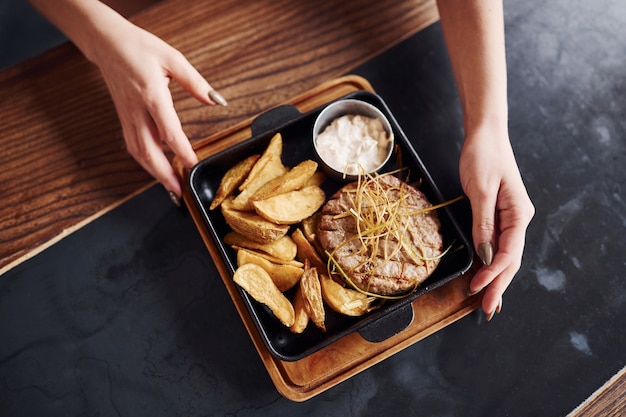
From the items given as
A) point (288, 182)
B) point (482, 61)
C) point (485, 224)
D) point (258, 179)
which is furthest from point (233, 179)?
point (482, 61)

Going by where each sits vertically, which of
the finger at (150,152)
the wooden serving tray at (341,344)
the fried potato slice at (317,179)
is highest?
the finger at (150,152)

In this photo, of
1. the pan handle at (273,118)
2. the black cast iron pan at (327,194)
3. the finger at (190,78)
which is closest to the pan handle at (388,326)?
the black cast iron pan at (327,194)

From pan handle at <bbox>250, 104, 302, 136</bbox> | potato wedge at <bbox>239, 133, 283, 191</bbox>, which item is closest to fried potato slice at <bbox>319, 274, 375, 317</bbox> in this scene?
potato wedge at <bbox>239, 133, 283, 191</bbox>

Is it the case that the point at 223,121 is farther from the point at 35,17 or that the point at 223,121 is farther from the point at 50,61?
the point at 35,17

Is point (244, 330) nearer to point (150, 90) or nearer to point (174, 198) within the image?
point (174, 198)

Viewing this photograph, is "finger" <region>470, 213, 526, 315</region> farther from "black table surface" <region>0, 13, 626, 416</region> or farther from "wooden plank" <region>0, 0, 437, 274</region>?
"wooden plank" <region>0, 0, 437, 274</region>

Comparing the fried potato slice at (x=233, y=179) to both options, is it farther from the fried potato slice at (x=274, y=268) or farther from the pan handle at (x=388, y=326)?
the pan handle at (x=388, y=326)
